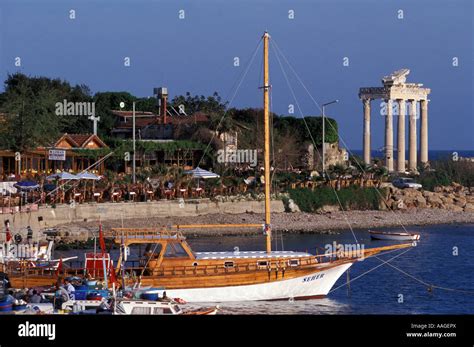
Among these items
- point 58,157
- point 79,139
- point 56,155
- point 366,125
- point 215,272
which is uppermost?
point 366,125

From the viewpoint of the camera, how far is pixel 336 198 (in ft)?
248

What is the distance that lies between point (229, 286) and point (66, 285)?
21.2 ft

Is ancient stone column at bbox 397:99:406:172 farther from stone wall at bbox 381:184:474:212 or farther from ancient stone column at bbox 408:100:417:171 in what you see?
stone wall at bbox 381:184:474:212

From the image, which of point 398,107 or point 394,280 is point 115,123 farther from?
point 394,280

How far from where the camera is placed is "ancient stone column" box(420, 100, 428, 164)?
A: 10656cm

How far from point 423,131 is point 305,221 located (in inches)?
1726

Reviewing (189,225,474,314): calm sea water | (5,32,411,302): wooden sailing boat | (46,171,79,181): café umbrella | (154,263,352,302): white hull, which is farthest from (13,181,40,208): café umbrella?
(154,263,352,302): white hull

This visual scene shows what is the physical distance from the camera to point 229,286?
33812mm

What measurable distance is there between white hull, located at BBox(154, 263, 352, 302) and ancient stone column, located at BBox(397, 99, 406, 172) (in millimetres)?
64969

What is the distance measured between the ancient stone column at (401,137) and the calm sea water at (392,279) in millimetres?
29838

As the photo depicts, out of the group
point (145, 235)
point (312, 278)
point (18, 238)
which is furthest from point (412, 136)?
point (145, 235)
